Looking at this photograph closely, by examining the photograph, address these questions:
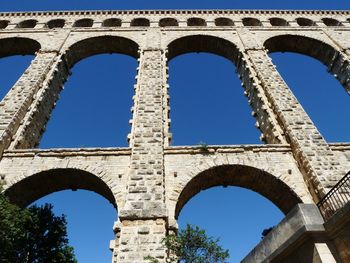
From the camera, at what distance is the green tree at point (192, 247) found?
7355 mm

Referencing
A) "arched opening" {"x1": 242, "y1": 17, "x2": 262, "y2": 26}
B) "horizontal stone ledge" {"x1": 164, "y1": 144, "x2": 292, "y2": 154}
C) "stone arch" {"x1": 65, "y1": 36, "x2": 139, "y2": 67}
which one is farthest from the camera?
"arched opening" {"x1": 242, "y1": 17, "x2": 262, "y2": 26}

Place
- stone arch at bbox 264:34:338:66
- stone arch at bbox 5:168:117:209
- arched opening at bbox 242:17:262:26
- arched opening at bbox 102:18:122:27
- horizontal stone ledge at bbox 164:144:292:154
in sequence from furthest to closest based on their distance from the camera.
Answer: arched opening at bbox 242:17:262:26
arched opening at bbox 102:18:122:27
stone arch at bbox 264:34:338:66
horizontal stone ledge at bbox 164:144:292:154
stone arch at bbox 5:168:117:209

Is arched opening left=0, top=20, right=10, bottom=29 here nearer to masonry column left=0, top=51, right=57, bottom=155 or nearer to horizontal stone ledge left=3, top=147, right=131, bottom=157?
masonry column left=0, top=51, right=57, bottom=155

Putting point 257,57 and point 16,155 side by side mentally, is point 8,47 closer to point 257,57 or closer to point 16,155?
point 16,155

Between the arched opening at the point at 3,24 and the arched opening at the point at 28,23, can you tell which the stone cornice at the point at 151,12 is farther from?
the arched opening at the point at 3,24

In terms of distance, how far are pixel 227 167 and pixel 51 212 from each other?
6925mm

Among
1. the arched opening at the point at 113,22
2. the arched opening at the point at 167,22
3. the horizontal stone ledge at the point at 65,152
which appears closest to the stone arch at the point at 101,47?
the arched opening at the point at 113,22

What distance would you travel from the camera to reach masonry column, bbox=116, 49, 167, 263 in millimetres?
8078

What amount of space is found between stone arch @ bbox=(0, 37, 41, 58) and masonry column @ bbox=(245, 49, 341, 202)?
12911 mm

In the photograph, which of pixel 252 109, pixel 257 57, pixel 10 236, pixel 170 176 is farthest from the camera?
pixel 257 57

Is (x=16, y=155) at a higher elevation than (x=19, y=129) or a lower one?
lower

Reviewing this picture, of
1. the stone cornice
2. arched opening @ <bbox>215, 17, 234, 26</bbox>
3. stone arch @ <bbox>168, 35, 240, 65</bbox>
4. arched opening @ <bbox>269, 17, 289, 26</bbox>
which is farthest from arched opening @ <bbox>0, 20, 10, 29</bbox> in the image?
arched opening @ <bbox>269, 17, 289, 26</bbox>

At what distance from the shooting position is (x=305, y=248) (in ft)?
20.1

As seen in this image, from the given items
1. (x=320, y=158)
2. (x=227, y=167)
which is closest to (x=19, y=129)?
(x=227, y=167)
